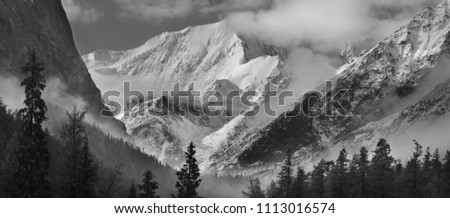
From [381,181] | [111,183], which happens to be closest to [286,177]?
[381,181]

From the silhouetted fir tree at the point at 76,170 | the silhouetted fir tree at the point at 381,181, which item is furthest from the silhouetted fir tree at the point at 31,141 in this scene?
the silhouetted fir tree at the point at 381,181

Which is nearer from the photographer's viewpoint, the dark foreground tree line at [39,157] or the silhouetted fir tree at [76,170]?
the dark foreground tree line at [39,157]

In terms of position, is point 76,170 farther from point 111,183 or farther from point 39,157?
point 39,157

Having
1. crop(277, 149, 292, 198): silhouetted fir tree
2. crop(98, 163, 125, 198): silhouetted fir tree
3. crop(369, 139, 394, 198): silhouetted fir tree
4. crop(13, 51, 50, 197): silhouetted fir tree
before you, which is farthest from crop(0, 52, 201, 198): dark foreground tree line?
crop(369, 139, 394, 198): silhouetted fir tree

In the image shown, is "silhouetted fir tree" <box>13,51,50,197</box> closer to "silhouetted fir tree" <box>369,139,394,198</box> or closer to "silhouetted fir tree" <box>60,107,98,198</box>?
"silhouetted fir tree" <box>60,107,98,198</box>

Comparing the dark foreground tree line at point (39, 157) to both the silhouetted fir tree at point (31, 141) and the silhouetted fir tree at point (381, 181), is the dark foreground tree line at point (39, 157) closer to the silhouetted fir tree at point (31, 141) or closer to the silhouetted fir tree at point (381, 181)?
the silhouetted fir tree at point (31, 141)

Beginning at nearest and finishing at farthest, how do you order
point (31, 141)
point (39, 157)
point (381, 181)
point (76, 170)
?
point (31, 141) → point (39, 157) → point (76, 170) → point (381, 181)

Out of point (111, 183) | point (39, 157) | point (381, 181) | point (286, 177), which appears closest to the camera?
point (39, 157)

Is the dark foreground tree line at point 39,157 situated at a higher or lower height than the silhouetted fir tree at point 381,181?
lower

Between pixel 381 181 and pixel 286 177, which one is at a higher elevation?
pixel 381 181
